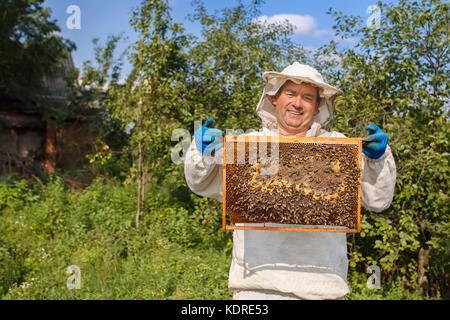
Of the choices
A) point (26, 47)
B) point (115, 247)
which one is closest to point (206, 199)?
point (115, 247)

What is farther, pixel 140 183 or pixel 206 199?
pixel 140 183

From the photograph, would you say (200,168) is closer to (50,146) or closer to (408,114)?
(408,114)

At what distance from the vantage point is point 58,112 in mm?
10125

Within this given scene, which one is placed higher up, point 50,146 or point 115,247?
point 50,146

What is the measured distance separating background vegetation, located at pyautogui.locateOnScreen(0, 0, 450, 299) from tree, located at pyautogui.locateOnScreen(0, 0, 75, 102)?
299cm

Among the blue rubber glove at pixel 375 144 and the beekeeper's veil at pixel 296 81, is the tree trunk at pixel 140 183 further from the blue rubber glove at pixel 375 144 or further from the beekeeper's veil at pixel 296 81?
the blue rubber glove at pixel 375 144

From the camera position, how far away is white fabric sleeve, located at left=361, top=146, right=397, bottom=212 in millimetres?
2396

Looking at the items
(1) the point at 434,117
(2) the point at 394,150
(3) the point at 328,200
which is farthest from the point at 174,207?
(3) the point at 328,200

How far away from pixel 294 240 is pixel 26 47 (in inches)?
355

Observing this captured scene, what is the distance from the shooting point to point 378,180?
2414mm

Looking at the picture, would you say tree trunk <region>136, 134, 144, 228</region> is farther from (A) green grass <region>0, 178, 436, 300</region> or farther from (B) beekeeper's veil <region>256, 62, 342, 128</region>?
(B) beekeeper's veil <region>256, 62, 342, 128</region>

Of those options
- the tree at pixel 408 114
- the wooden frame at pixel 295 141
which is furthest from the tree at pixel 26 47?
the wooden frame at pixel 295 141

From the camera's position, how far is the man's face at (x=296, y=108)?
263 cm

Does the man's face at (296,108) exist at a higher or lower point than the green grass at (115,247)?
higher
